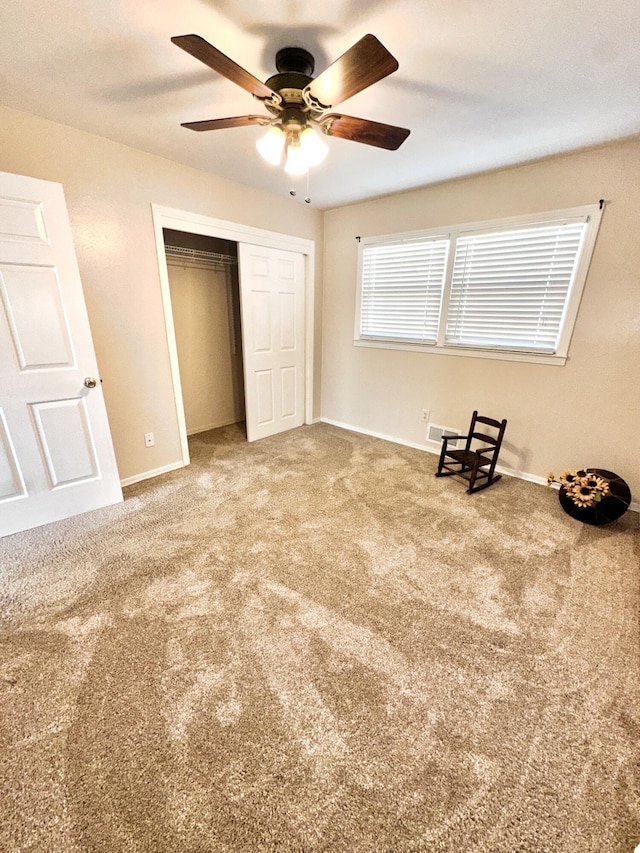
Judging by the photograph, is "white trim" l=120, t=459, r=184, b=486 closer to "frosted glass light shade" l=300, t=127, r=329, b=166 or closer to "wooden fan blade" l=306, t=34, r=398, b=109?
"frosted glass light shade" l=300, t=127, r=329, b=166

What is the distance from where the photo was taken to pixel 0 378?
1.95m

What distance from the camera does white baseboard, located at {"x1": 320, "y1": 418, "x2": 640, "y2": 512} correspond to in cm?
287

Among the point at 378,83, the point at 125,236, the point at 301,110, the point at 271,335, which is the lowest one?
the point at 271,335

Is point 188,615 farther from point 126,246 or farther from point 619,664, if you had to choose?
point 126,246

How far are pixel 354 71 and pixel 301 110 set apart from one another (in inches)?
16.2

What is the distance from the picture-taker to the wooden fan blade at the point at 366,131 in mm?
1426

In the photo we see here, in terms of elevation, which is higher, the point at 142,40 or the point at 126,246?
the point at 142,40

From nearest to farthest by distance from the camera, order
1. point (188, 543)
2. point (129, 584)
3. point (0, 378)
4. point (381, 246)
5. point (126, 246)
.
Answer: point (129, 584) < point (0, 378) < point (188, 543) < point (126, 246) < point (381, 246)

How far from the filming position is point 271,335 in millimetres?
3613

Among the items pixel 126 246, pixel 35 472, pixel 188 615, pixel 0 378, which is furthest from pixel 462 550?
pixel 126 246

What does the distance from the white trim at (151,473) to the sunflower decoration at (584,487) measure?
10.3 feet

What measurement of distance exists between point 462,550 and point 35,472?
276cm

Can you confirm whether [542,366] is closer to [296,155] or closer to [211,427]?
[296,155]

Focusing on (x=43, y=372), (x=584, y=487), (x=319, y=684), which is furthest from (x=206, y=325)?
(x=584, y=487)
